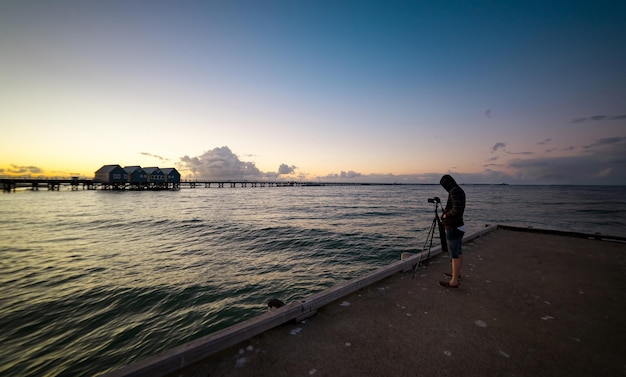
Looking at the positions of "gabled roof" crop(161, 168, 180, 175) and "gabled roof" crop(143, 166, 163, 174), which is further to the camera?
"gabled roof" crop(161, 168, 180, 175)

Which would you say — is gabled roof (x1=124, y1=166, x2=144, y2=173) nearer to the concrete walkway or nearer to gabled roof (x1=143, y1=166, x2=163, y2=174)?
gabled roof (x1=143, y1=166, x2=163, y2=174)

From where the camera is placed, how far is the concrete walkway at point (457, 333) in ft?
9.13

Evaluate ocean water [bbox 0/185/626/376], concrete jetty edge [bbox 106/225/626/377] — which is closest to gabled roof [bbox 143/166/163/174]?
ocean water [bbox 0/185/626/376]

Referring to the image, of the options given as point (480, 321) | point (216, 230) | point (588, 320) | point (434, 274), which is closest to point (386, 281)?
point (434, 274)

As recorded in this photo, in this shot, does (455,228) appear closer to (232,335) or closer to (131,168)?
(232,335)

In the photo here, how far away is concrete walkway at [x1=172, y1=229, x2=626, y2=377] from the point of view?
2783mm

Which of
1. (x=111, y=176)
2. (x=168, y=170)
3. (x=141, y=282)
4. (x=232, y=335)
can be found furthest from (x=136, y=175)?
(x=232, y=335)

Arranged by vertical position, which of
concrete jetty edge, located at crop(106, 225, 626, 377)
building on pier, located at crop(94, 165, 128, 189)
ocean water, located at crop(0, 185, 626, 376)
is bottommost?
ocean water, located at crop(0, 185, 626, 376)

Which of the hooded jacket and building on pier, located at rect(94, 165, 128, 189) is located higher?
building on pier, located at rect(94, 165, 128, 189)

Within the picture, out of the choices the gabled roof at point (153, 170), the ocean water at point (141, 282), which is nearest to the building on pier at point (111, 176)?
the gabled roof at point (153, 170)

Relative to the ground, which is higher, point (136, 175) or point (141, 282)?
point (136, 175)

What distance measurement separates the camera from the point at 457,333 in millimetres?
3463

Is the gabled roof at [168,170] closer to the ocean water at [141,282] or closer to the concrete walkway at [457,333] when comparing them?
the ocean water at [141,282]

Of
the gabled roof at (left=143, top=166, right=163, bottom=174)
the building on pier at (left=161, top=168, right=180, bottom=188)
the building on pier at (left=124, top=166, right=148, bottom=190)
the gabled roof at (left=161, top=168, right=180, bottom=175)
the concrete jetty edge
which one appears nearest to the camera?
the concrete jetty edge
